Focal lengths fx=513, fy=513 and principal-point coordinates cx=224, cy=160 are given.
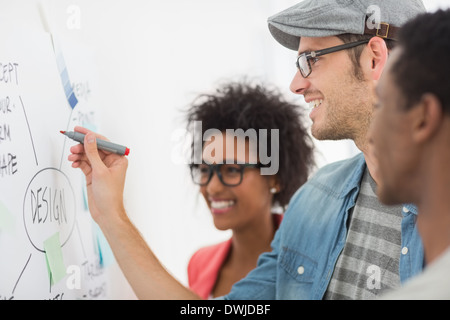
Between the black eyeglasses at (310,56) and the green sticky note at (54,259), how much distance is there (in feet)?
2.33

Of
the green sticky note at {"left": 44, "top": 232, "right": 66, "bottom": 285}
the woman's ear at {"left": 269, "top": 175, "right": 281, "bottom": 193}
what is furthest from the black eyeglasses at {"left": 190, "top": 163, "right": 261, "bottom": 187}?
the green sticky note at {"left": 44, "top": 232, "right": 66, "bottom": 285}

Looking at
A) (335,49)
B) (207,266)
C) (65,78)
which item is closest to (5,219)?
(65,78)

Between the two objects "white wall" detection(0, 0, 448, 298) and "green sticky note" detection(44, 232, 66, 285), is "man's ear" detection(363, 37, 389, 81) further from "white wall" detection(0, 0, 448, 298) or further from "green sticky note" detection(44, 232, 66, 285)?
"green sticky note" detection(44, 232, 66, 285)

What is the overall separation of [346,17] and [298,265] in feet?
2.08

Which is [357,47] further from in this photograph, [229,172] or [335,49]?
[229,172]

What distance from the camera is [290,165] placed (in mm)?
1839

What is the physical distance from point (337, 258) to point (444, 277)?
69 cm

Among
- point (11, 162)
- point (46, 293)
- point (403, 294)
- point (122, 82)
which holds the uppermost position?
point (122, 82)

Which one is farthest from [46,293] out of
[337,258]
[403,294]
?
[403,294]

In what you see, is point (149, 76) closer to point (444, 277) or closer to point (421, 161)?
point (421, 161)

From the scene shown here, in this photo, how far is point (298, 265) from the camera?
4.40 feet

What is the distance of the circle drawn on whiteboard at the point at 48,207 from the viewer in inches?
41.0

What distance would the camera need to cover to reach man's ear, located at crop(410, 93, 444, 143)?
0.63 metres

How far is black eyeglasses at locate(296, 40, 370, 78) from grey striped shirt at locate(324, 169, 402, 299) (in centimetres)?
31
